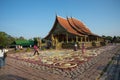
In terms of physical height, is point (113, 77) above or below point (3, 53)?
below

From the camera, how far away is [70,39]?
32375 millimetres

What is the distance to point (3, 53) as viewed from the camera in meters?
8.92

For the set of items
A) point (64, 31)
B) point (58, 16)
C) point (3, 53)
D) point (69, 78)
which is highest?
point (58, 16)

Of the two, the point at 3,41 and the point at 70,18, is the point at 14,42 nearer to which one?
the point at 3,41

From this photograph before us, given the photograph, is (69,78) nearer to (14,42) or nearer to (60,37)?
(60,37)

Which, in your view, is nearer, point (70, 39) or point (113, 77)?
point (113, 77)

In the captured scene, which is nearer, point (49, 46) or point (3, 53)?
point (3, 53)

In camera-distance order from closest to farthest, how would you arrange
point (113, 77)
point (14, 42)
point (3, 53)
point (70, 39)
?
point (113, 77) → point (3, 53) → point (70, 39) → point (14, 42)

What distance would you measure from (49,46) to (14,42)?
2327 centimetres

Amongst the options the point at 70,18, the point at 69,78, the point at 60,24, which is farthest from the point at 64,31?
the point at 69,78

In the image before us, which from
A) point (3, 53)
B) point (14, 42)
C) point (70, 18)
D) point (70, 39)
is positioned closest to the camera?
point (3, 53)

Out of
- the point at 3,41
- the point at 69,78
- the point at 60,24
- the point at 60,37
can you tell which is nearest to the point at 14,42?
the point at 3,41

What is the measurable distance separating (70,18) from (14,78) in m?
30.4

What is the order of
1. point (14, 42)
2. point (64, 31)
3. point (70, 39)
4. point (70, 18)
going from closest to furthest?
point (64, 31) < point (70, 39) < point (70, 18) < point (14, 42)
